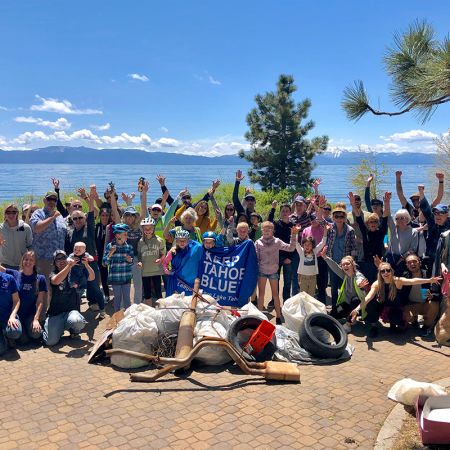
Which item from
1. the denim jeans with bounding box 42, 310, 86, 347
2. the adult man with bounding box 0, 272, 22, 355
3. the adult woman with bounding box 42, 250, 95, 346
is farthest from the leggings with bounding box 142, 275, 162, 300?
the adult man with bounding box 0, 272, 22, 355

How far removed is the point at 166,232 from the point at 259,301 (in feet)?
7.20

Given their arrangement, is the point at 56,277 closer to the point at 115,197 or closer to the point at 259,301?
the point at 115,197

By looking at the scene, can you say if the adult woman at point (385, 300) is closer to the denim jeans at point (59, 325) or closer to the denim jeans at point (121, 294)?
the denim jeans at point (121, 294)

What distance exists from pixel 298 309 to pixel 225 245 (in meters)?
2.12

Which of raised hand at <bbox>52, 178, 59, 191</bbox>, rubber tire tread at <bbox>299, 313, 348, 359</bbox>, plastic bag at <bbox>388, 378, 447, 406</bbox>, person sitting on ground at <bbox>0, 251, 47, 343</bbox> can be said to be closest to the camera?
plastic bag at <bbox>388, 378, 447, 406</bbox>

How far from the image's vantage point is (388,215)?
320 inches

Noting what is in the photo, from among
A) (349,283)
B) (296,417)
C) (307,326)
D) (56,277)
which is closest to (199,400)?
(296,417)

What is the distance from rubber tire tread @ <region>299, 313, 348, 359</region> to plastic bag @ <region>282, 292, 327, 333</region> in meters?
0.23

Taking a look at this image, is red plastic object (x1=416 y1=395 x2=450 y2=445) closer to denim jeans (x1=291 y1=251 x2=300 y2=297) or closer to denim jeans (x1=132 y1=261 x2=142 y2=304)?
denim jeans (x1=291 y1=251 x2=300 y2=297)

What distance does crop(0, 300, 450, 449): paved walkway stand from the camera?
15.0 feet

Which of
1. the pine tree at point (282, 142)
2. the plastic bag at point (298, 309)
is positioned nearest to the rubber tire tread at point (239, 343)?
the plastic bag at point (298, 309)

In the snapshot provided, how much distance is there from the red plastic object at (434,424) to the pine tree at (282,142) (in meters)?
30.1

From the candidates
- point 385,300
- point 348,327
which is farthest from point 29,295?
point 385,300

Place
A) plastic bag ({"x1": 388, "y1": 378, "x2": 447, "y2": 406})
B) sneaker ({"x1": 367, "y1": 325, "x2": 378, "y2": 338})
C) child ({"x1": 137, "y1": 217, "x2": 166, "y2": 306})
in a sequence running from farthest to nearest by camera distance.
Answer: child ({"x1": 137, "y1": 217, "x2": 166, "y2": 306}) → sneaker ({"x1": 367, "y1": 325, "x2": 378, "y2": 338}) → plastic bag ({"x1": 388, "y1": 378, "x2": 447, "y2": 406})
